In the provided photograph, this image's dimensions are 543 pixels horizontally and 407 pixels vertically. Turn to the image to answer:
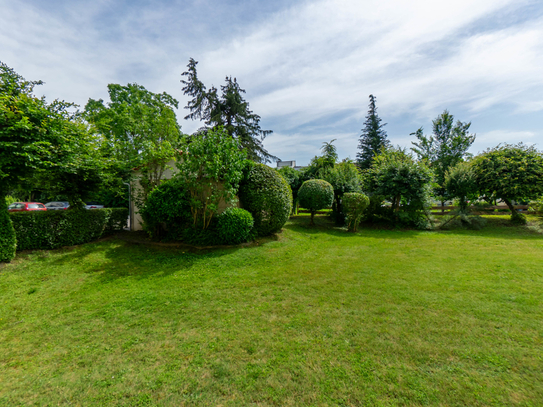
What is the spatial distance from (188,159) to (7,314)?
461 centimetres

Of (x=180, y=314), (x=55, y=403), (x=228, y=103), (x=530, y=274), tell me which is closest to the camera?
(x=55, y=403)

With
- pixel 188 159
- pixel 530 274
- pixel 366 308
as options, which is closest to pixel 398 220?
pixel 530 274

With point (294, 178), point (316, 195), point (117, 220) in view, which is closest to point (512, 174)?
point (316, 195)

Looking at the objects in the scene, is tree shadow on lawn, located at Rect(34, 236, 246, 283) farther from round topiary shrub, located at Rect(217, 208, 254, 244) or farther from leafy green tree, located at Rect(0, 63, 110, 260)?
leafy green tree, located at Rect(0, 63, 110, 260)

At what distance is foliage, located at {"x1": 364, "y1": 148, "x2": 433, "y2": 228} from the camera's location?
35.1 feet

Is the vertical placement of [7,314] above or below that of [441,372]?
below

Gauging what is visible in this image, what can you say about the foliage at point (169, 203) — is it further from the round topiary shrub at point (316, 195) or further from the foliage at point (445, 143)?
the foliage at point (445, 143)

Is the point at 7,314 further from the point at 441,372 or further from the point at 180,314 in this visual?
the point at 441,372

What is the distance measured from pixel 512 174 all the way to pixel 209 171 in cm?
1545

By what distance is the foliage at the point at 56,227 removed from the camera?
18.2ft

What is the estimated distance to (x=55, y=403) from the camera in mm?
1794

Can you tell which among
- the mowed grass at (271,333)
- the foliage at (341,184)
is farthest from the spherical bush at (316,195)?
the mowed grass at (271,333)

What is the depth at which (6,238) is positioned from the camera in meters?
4.97

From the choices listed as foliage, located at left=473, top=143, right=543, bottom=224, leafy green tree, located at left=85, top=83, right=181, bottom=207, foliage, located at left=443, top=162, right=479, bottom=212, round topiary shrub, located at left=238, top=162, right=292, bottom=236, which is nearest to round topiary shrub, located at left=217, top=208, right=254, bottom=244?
round topiary shrub, located at left=238, top=162, right=292, bottom=236
